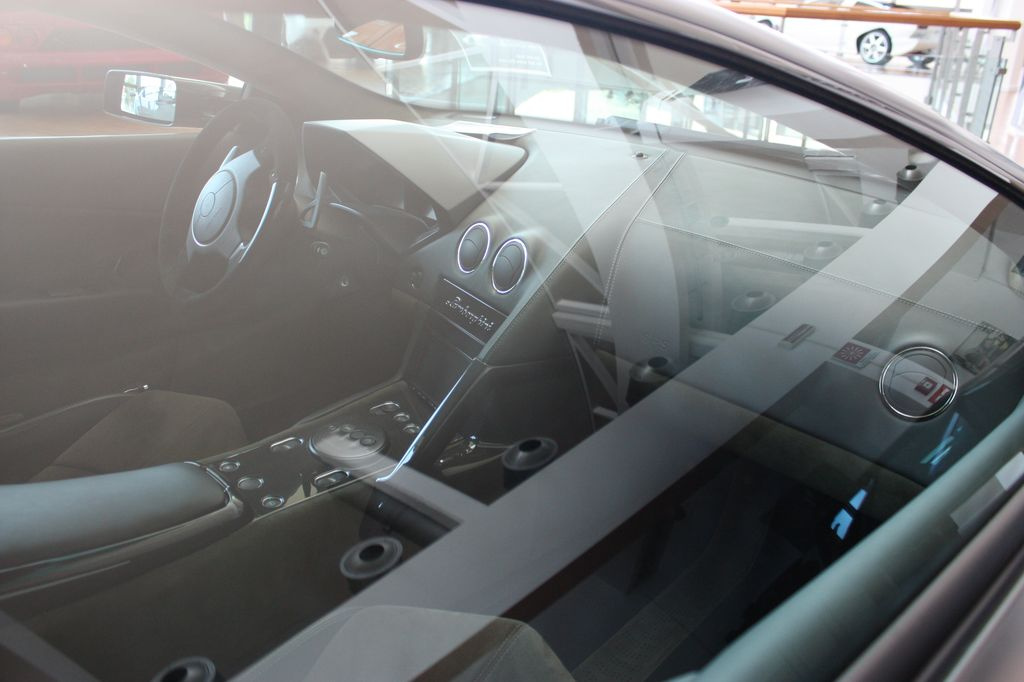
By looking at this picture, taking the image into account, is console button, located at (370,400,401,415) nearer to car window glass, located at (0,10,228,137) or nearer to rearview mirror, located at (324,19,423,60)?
rearview mirror, located at (324,19,423,60)

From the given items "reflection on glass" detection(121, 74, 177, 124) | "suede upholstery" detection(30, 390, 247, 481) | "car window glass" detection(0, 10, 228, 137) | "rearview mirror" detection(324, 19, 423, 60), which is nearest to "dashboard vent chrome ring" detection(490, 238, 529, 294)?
"rearview mirror" detection(324, 19, 423, 60)

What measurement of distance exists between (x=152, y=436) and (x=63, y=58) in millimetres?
1021

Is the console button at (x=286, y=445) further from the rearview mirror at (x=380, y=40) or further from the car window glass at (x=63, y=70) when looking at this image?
the car window glass at (x=63, y=70)

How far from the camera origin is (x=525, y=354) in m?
0.99

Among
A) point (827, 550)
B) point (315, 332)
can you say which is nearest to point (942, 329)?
point (827, 550)

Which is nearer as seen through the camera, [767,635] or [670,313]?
[767,635]

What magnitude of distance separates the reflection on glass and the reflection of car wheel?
423cm

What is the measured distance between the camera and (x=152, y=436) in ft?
3.46

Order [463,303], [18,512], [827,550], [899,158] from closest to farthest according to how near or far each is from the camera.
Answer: [18,512], [827,550], [899,158], [463,303]

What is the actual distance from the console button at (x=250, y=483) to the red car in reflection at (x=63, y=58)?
925 millimetres

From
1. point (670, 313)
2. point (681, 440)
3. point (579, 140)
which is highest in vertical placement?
point (579, 140)

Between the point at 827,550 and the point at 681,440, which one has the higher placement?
the point at 681,440

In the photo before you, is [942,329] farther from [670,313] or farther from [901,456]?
[670,313]

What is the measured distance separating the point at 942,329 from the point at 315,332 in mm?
915
